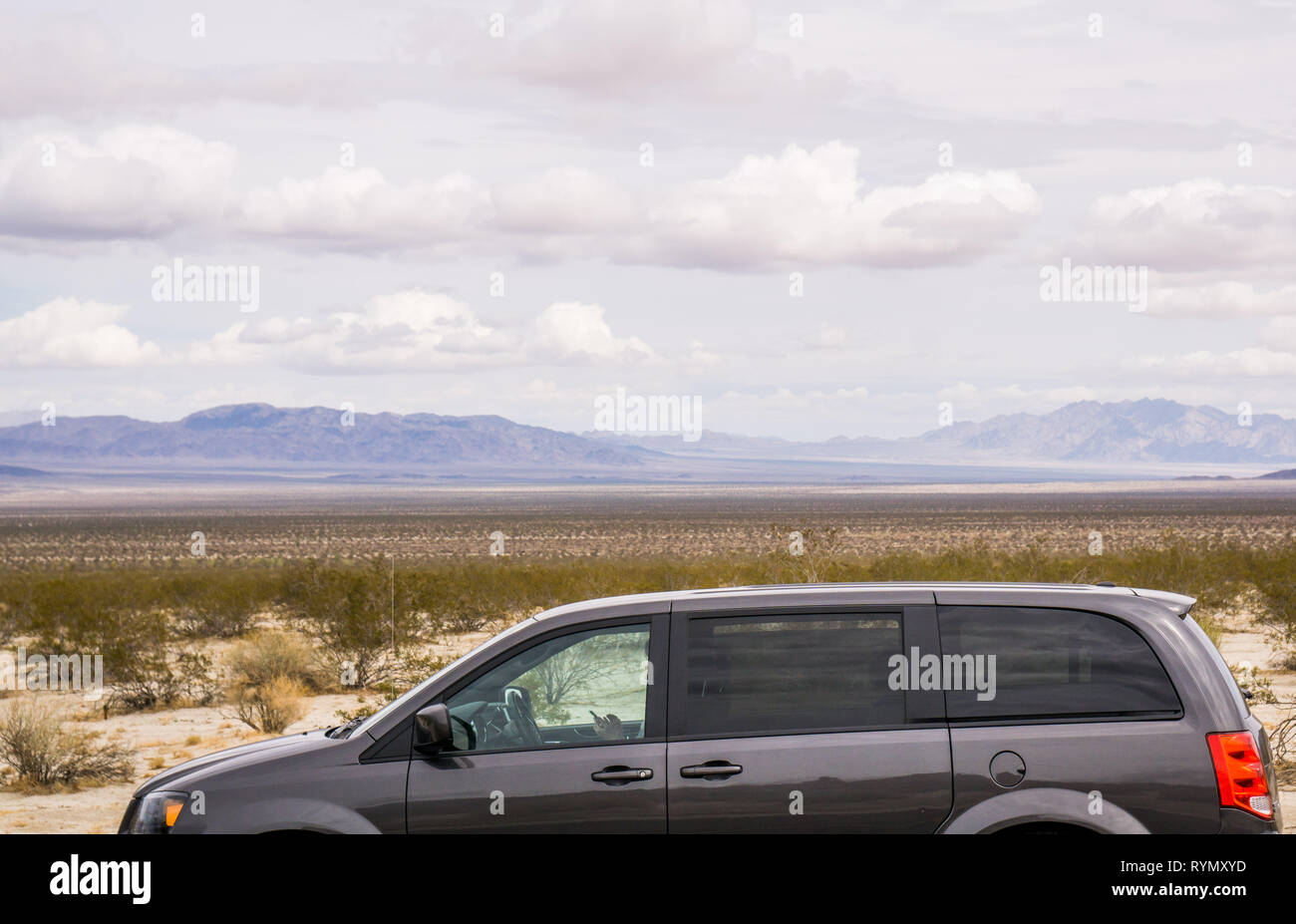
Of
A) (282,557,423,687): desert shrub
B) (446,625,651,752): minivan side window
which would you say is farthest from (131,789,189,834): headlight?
(282,557,423,687): desert shrub

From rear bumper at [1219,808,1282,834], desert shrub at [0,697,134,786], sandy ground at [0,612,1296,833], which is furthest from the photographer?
desert shrub at [0,697,134,786]

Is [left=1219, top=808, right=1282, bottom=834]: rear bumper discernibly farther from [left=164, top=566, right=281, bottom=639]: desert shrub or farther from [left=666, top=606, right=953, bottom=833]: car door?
[left=164, top=566, right=281, bottom=639]: desert shrub

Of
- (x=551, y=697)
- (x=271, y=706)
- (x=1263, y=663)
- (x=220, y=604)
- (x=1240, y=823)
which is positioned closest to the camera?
(x=1240, y=823)

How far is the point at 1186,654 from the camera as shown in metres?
5.04

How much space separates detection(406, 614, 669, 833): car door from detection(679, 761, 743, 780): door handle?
0.11m

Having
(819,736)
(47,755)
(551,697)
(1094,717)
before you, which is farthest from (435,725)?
(47,755)

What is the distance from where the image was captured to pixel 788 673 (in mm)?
5121

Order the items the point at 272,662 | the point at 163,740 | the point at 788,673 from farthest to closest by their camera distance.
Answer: the point at 272,662, the point at 163,740, the point at 788,673

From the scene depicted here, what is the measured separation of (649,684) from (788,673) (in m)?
0.59

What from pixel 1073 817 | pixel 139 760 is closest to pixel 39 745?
pixel 139 760

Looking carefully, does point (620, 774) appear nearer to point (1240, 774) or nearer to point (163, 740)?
point (1240, 774)

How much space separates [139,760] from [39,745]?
1353 mm

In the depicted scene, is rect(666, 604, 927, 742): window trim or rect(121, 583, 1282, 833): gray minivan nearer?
rect(121, 583, 1282, 833): gray minivan

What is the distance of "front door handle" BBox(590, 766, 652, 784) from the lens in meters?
4.98
